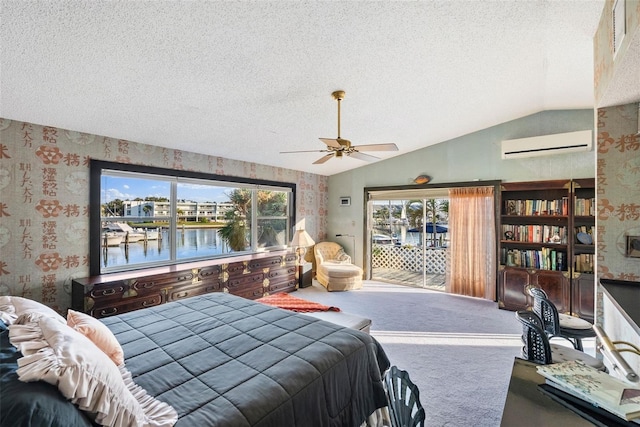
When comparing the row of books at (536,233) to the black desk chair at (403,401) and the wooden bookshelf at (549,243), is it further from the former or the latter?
the black desk chair at (403,401)

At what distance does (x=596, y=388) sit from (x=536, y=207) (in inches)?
163

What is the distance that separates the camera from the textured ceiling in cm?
186

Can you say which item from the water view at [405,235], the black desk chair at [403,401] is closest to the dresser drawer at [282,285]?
the water view at [405,235]

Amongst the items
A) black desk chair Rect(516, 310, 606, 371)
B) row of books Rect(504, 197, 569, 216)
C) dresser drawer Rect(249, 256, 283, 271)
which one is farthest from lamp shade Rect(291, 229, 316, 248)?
black desk chair Rect(516, 310, 606, 371)

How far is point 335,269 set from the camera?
18.0 feet

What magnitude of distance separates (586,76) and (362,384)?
3.85m

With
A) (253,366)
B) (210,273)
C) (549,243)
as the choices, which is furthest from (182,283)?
(549,243)

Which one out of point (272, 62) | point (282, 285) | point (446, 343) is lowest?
point (446, 343)

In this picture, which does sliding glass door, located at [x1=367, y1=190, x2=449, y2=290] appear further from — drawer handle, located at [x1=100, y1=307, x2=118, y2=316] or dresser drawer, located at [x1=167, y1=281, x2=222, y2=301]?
drawer handle, located at [x1=100, y1=307, x2=118, y2=316]

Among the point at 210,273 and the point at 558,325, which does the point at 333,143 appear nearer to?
the point at 558,325

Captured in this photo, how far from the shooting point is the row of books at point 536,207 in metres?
4.14

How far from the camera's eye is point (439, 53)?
260 centimetres

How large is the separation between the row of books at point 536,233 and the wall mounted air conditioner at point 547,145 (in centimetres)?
107

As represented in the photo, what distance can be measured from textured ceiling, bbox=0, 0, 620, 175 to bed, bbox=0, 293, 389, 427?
6.21 feet
